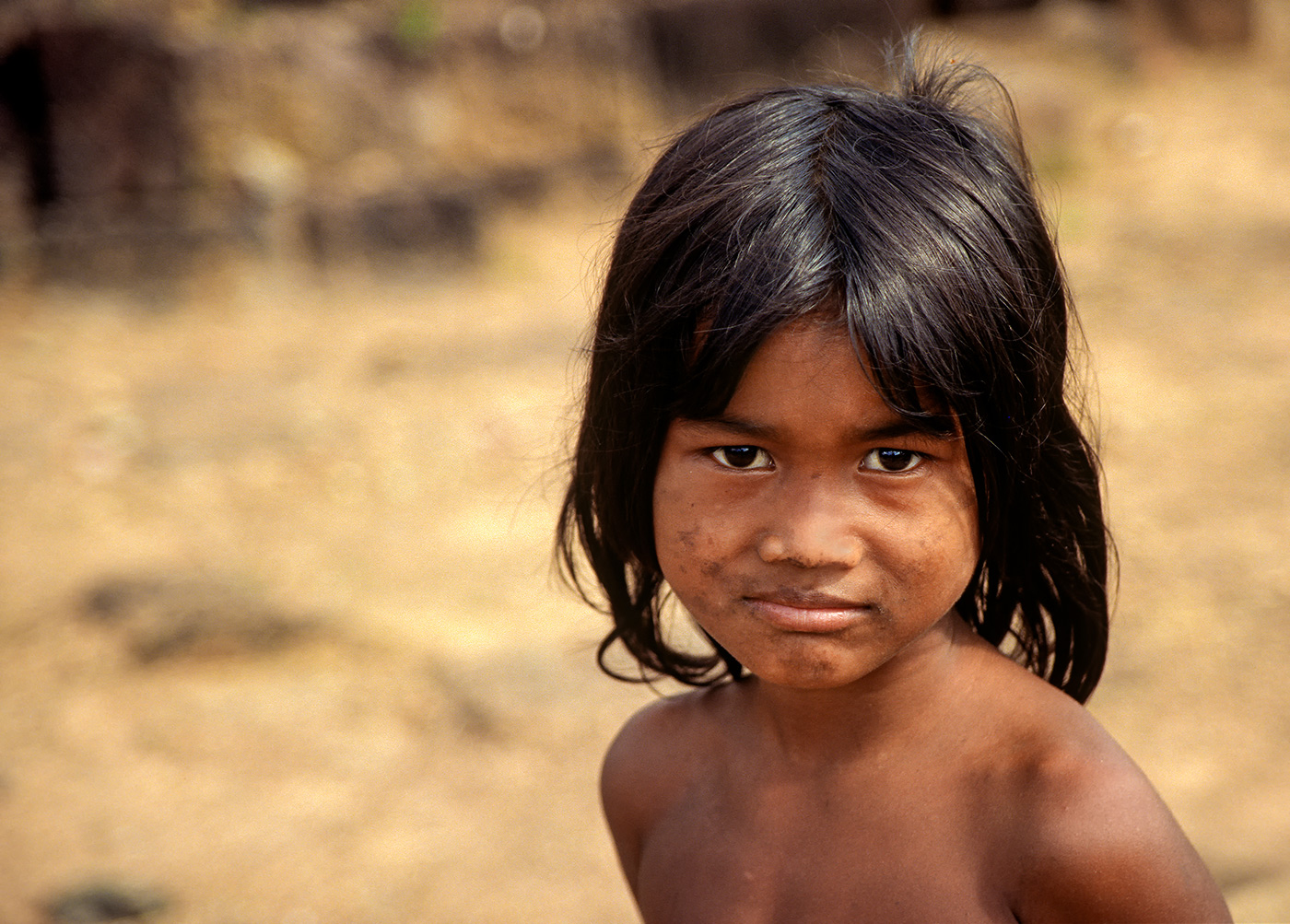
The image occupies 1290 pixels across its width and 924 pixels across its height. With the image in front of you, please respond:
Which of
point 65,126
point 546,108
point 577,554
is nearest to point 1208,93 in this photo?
point 546,108

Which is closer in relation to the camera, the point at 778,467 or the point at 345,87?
the point at 778,467

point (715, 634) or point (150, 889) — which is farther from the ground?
point (715, 634)

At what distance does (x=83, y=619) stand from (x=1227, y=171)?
5.66 metres

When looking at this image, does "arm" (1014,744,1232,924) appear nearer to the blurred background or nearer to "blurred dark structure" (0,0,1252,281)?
the blurred background

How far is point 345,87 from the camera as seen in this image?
6016 mm

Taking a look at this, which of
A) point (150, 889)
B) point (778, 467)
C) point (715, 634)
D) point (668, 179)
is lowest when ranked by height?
point (150, 889)

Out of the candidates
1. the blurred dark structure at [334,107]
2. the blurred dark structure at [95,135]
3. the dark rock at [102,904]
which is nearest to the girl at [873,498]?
the dark rock at [102,904]

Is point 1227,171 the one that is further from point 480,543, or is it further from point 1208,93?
point 480,543

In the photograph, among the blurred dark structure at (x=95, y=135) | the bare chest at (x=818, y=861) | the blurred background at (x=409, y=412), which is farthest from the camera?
the blurred dark structure at (x=95, y=135)

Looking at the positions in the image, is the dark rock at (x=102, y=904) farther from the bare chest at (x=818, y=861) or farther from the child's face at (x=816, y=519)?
the child's face at (x=816, y=519)

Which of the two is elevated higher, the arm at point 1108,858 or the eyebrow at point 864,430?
the eyebrow at point 864,430

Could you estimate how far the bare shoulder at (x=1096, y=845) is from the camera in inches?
43.3

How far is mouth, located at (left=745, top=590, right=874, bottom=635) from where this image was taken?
1089 mm

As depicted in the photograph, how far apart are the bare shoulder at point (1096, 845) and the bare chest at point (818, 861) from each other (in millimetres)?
41
